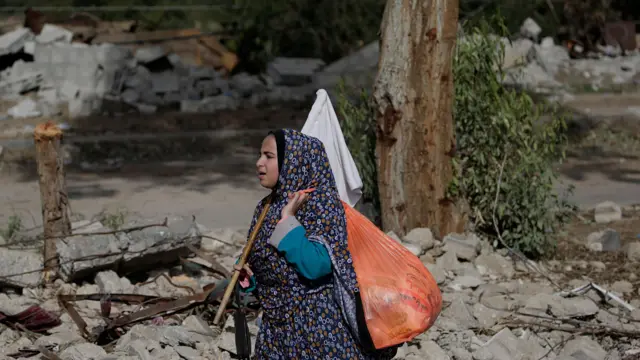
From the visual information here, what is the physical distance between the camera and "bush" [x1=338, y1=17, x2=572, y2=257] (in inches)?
316

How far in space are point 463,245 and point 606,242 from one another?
1565 millimetres

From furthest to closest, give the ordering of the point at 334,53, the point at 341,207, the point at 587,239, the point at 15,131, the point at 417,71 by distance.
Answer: the point at 334,53
the point at 15,131
the point at 587,239
the point at 417,71
the point at 341,207

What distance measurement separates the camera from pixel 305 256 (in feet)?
12.8

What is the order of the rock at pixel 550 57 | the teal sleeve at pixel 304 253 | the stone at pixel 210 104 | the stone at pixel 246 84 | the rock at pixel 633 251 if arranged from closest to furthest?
the teal sleeve at pixel 304 253 → the rock at pixel 633 251 → the stone at pixel 210 104 → the stone at pixel 246 84 → the rock at pixel 550 57

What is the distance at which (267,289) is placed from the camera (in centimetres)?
419

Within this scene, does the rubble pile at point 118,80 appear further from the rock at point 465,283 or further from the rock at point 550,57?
the rock at point 465,283

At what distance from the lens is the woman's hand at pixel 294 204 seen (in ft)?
13.0

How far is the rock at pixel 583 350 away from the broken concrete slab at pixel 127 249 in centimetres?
295

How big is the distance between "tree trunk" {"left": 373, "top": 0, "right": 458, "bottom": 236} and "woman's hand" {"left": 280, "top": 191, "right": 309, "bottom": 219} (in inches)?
163

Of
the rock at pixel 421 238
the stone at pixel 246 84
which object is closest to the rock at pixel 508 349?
the rock at pixel 421 238

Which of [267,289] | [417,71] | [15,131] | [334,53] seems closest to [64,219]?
[417,71]

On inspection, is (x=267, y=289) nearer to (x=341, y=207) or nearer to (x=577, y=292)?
(x=341, y=207)

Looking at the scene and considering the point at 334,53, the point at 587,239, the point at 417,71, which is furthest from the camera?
the point at 334,53

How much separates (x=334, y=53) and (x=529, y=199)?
1244 centimetres
